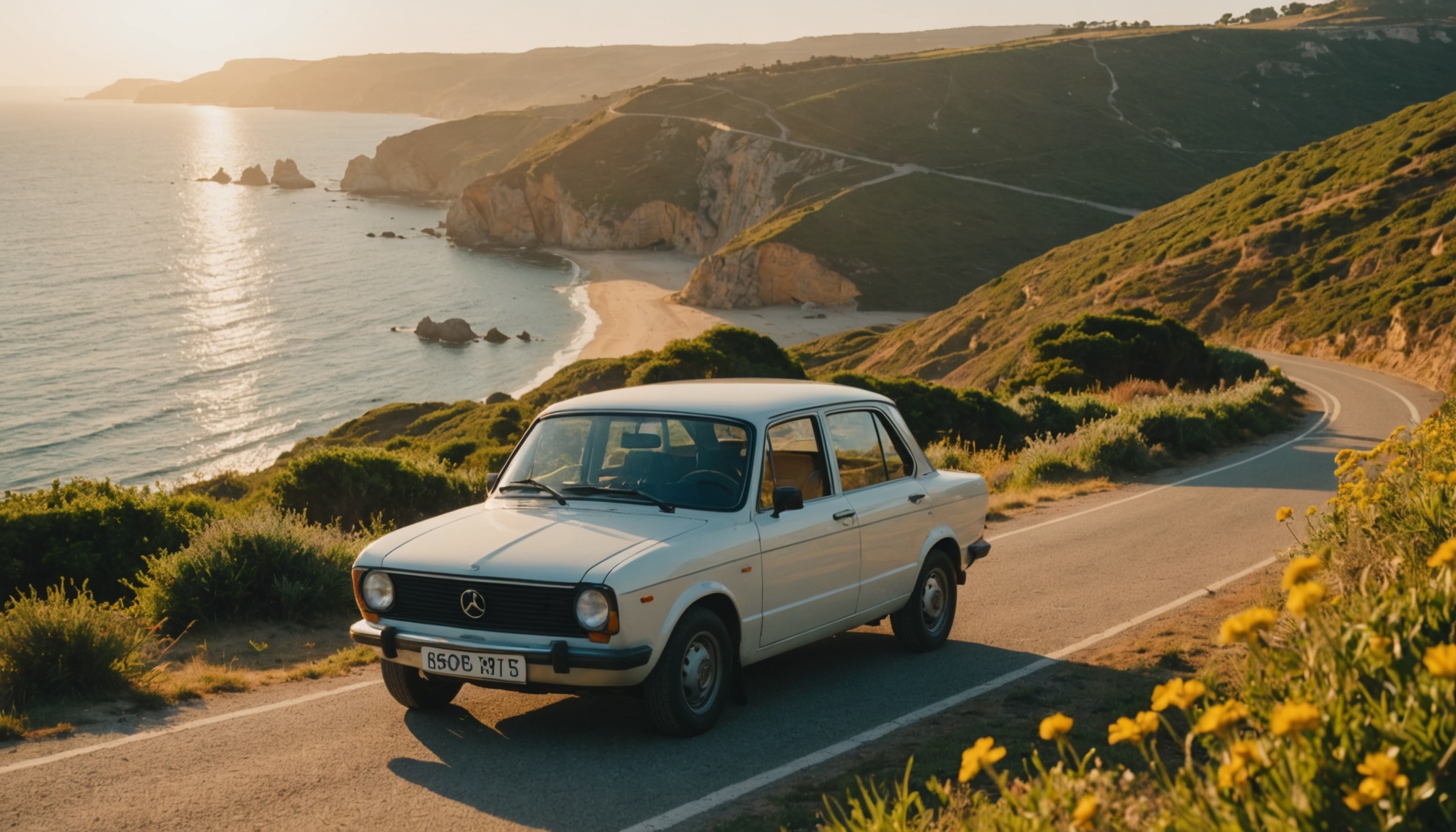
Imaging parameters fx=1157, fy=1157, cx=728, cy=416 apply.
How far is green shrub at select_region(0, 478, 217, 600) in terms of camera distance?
455 inches

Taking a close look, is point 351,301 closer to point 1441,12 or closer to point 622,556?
point 622,556

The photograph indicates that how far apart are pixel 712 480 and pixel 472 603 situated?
1.61 metres

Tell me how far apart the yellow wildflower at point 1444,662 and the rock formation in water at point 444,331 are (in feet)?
248

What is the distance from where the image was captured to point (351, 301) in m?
86.8

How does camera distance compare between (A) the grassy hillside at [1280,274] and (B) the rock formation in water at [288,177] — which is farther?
(B) the rock formation in water at [288,177]

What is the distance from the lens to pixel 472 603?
599 centimetres

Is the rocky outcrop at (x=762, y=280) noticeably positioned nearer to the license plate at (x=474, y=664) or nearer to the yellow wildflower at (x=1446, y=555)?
the license plate at (x=474, y=664)

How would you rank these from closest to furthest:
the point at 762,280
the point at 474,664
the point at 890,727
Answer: the point at 474,664, the point at 890,727, the point at 762,280

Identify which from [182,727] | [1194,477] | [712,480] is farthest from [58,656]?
[1194,477]

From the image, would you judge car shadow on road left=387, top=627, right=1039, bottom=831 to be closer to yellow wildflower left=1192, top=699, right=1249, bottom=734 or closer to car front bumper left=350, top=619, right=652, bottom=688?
car front bumper left=350, top=619, right=652, bottom=688

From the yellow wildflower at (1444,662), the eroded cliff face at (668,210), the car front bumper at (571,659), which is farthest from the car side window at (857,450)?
the eroded cliff face at (668,210)

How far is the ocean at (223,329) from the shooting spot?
175 feet

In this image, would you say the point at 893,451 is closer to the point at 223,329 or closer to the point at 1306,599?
the point at 1306,599

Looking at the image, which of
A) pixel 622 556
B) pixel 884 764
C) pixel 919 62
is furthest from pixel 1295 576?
pixel 919 62
